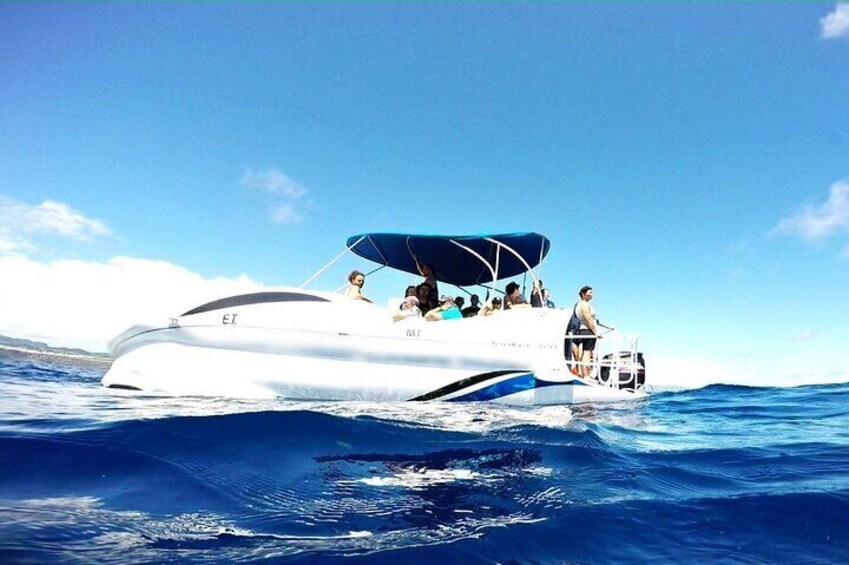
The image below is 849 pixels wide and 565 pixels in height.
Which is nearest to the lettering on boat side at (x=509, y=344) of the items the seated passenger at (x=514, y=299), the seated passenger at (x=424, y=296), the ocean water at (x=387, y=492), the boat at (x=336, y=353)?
the boat at (x=336, y=353)

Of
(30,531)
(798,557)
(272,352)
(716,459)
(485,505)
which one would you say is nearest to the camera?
(30,531)

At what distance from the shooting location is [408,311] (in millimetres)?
8391

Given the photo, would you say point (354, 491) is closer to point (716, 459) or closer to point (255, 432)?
A: point (255, 432)

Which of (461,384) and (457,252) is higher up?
(457,252)

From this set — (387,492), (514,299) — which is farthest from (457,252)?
(387,492)

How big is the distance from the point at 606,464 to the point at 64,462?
4569 millimetres

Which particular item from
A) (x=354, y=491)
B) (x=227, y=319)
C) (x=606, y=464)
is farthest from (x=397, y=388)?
(x=354, y=491)

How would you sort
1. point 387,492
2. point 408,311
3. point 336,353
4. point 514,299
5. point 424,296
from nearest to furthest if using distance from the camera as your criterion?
1. point 387,492
2. point 336,353
3. point 408,311
4. point 514,299
5. point 424,296

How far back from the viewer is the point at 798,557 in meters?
2.65

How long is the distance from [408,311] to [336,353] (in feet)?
4.98

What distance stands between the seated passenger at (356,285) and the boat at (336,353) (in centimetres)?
69

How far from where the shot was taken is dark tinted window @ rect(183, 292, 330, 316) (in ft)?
25.6

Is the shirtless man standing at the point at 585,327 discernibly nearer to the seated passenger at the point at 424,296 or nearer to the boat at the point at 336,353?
the boat at the point at 336,353

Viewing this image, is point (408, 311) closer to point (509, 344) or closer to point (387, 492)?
point (509, 344)
